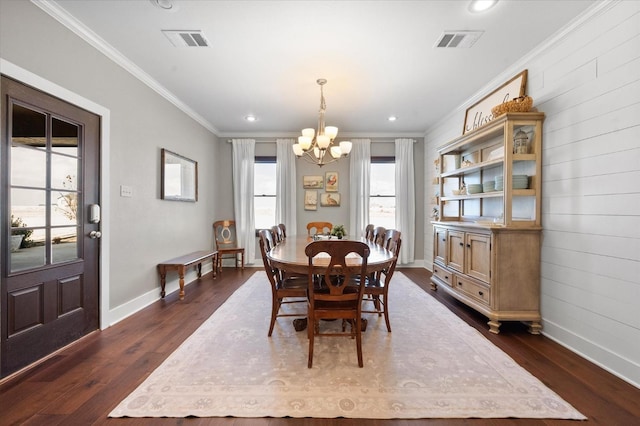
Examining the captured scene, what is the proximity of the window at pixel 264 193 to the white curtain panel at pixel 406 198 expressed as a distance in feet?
8.37

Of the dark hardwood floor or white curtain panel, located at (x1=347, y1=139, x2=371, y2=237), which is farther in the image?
white curtain panel, located at (x1=347, y1=139, x2=371, y2=237)

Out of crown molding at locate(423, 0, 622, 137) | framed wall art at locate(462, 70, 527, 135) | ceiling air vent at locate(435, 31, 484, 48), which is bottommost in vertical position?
framed wall art at locate(462, 70, 527, 135)

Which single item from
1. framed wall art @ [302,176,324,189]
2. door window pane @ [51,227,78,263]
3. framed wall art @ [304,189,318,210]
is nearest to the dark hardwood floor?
door window pane @ [51,227,78,263]

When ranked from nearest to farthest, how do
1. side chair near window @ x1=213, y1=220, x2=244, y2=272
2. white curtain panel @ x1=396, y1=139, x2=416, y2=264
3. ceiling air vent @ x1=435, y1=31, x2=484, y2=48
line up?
ceiling air vent @ x1=435, y1=31, x2=484, y2=48 < side chair near window @ x1=213, y1=220, x2=244, y2=272 < white curtain panel @ x1=396, y1=139, x2=416, y2=264

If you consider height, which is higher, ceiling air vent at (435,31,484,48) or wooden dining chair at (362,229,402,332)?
ceiling air vent at (435,31,484,48)

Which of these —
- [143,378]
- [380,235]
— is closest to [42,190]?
[143,378]

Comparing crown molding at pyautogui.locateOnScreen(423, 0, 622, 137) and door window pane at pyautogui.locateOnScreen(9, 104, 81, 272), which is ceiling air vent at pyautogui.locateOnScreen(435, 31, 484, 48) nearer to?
crown molding at pyautogui.locateOnScreen(423, 0, 622, 137)

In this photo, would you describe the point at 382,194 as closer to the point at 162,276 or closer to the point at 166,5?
the point at 162,276

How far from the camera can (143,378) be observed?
6.11 feet

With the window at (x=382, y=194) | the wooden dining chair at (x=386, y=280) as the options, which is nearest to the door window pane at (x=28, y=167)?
the wooden dining chair at (x=386, y=280)

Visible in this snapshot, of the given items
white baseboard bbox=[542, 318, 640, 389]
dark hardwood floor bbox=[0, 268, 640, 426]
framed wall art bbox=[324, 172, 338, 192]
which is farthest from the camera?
framed wall art bbox=[324, 172, 338, 192]

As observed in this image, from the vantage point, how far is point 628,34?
1.89 m

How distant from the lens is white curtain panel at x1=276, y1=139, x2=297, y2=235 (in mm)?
5445

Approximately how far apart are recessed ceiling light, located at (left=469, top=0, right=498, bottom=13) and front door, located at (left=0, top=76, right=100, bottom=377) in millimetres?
3360
